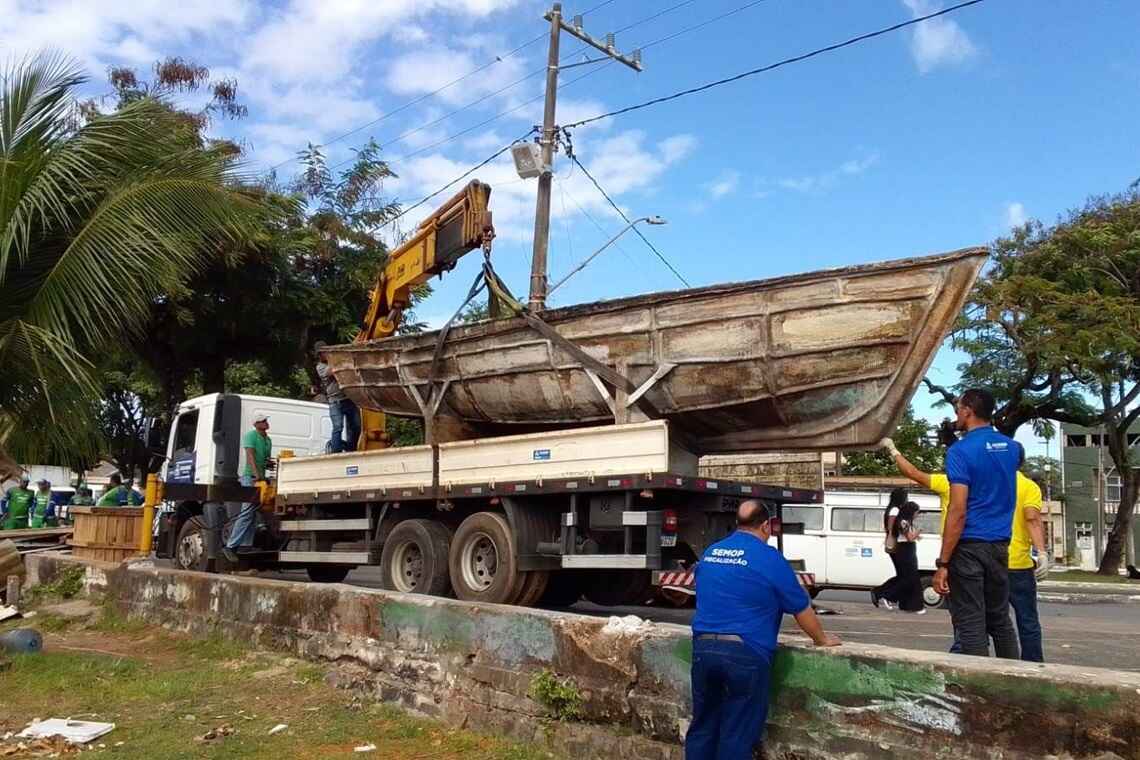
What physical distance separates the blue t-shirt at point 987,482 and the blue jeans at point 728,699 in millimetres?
1384

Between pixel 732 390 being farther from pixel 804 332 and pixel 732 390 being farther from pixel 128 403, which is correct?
pixel 128 403

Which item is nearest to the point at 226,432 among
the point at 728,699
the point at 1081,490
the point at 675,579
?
the point at 675,579

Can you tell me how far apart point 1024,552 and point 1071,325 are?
20.6 meters

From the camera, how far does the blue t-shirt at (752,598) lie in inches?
172

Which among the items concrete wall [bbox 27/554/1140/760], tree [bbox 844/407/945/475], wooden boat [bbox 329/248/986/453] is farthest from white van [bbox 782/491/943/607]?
tree [bbox 844/407/945/475]

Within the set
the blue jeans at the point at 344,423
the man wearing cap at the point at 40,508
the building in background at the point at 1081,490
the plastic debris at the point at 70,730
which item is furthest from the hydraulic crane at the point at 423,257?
the building in background at the point at 1081,490

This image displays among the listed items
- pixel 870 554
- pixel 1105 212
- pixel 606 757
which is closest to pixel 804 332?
pixel 606 757

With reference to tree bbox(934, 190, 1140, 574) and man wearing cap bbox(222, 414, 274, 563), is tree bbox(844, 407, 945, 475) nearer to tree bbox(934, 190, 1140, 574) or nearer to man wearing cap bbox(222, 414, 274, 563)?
tree bbox(934, 190, 1140, 574)

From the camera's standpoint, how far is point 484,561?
8.66 m

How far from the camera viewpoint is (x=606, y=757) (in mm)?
5184

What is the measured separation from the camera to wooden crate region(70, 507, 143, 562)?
13.0m

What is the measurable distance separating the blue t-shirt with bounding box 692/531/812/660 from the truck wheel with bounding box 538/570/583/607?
4760 millimetres

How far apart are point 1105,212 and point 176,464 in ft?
78.8

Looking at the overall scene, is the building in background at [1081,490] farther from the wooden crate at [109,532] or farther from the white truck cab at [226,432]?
the wooden crate at [109,532]
